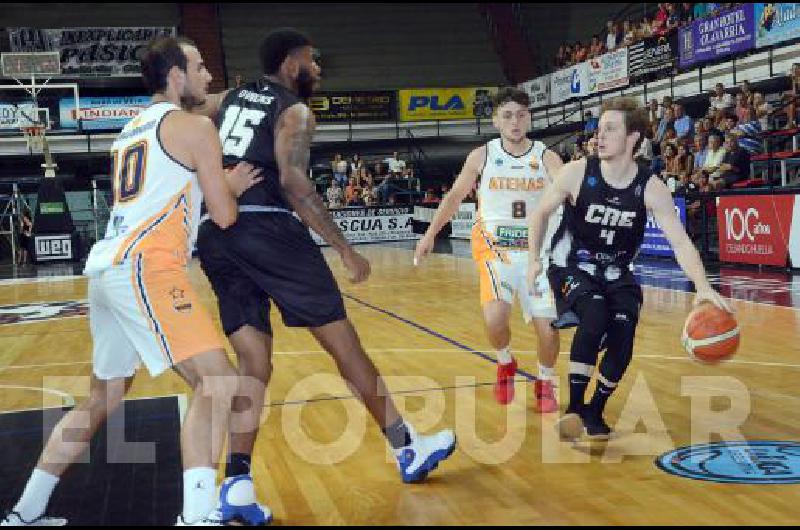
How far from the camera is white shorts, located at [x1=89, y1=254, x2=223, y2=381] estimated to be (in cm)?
326

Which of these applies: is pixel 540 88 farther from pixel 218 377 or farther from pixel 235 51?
pixel 218 377

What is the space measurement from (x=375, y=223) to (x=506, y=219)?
2051cm

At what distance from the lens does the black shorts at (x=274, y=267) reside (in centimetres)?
384

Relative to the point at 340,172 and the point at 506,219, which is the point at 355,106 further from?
the point at 506,219

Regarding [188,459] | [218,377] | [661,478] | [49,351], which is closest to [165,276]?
[218,377]

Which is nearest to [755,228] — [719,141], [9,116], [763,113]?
[719,141]

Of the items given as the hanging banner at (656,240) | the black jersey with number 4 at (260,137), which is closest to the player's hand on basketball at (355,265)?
the black jersey with number 4 at (260,137)

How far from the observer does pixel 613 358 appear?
491 centimetres

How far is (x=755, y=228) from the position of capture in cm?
1343

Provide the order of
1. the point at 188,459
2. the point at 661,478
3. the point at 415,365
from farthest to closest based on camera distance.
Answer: the point at 415,365 < the point at 661,478 < the point at 188,459

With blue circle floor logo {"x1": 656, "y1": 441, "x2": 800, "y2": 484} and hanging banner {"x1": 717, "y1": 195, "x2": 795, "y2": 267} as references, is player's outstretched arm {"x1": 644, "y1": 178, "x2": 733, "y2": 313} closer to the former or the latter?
blue circle floor logo {"x1": 656, "y1": 441, "x2": 800, "y2": 484}

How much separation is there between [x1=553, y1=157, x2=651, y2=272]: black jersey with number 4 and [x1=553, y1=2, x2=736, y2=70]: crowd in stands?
48.1 feet

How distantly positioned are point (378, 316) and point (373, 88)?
21.4 metres

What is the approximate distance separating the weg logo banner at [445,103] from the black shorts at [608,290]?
84.0 ft
